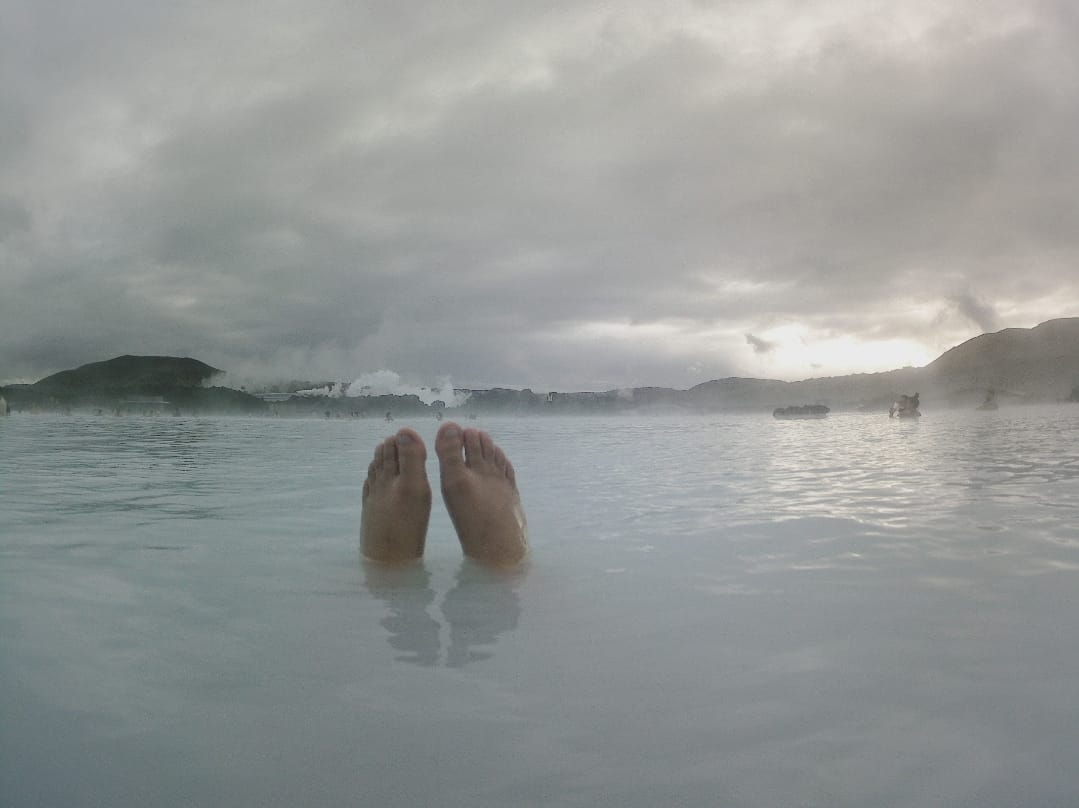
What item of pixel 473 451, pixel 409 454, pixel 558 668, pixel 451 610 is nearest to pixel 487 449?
pixel 473 451

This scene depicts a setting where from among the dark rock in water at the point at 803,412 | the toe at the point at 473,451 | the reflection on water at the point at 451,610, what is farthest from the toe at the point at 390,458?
the dark rock in water at the point at 803,412

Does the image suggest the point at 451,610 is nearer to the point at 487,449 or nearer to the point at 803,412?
the point at 487,449

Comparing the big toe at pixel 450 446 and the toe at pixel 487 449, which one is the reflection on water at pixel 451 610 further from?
the toe at pixel 487 449

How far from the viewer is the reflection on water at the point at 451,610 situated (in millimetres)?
1693

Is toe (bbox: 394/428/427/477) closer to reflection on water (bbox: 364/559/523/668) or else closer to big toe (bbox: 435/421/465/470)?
big toe (bbox: 435/421/465/470)

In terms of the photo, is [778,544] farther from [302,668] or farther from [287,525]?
[287,525]

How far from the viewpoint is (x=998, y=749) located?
3.99 ft

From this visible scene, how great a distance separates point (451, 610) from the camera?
2.04 metres

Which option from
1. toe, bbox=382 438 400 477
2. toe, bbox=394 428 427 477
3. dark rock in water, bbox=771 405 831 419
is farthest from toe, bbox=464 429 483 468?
dark rock in water, bbox=771 405 831 419

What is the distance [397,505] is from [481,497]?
1.25ft

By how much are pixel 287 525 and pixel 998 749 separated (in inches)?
129

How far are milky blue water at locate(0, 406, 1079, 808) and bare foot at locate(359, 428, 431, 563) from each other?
16 cm

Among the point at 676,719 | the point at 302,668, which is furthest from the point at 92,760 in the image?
the point at 676,719

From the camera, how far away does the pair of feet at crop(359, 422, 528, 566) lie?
289cm
